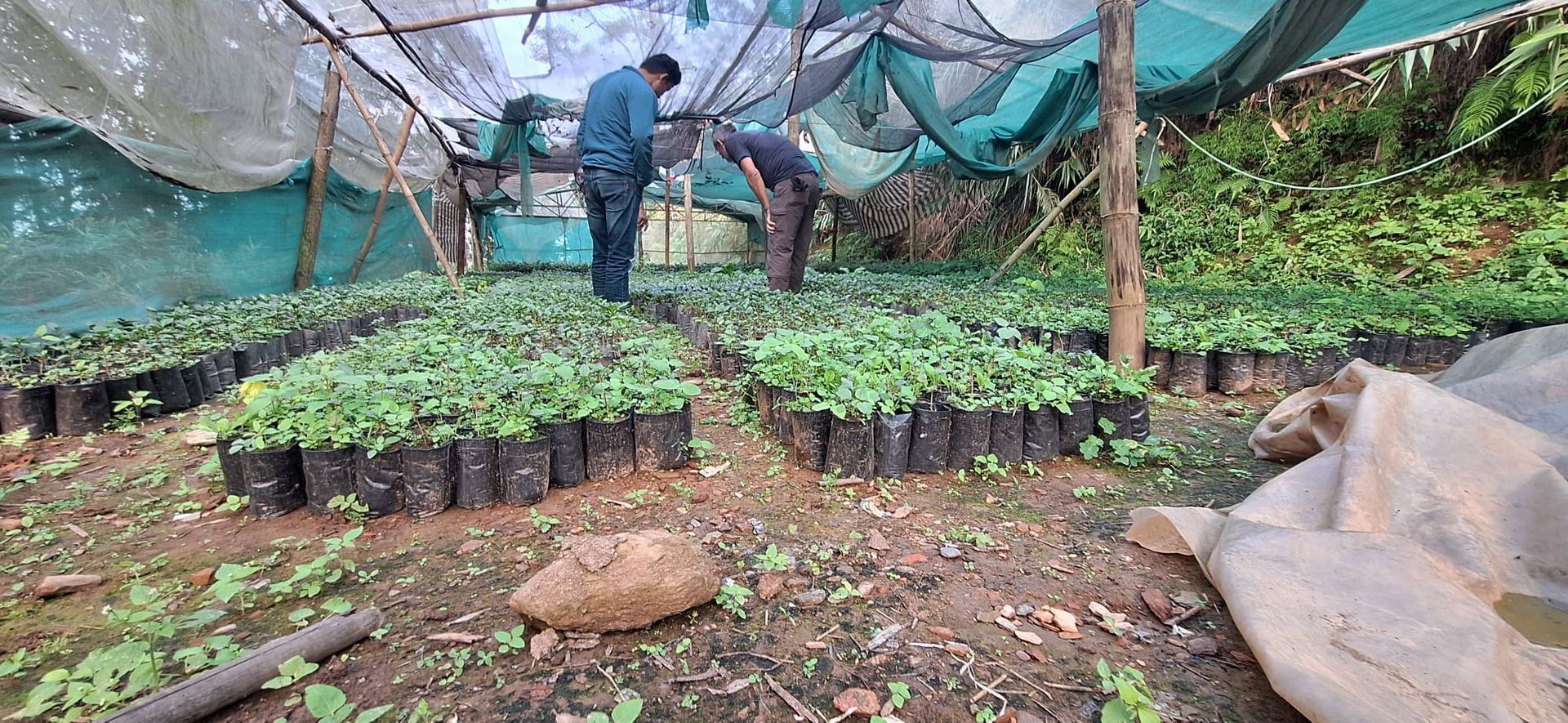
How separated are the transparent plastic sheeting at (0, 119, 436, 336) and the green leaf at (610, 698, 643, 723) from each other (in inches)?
221

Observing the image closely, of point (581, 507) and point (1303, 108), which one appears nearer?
point (581, 507)

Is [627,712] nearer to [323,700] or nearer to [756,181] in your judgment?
[323,700]

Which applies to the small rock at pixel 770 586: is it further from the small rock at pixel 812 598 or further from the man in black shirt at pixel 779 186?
the man in black shirt at pixel 779 186

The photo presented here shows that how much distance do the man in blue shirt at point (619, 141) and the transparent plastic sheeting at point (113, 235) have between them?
136 inches

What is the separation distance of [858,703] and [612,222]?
453 centimetres

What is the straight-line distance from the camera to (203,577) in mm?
1596

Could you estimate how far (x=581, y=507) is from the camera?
2031 mm

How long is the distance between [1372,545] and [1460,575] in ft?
0.61

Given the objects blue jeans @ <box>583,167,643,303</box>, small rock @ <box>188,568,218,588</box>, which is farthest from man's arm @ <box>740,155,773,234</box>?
small rock @ <box>188,568,218,588</box>

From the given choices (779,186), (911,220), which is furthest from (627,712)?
(911,220)

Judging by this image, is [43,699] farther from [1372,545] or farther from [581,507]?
[1372,545]

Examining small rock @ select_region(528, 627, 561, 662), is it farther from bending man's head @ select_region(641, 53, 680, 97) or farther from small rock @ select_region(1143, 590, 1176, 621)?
bending man's head @ select_region(641, 53, 680, 97)

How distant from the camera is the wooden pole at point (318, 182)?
6066mm

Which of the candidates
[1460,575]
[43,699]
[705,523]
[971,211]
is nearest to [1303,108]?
[971,211]
